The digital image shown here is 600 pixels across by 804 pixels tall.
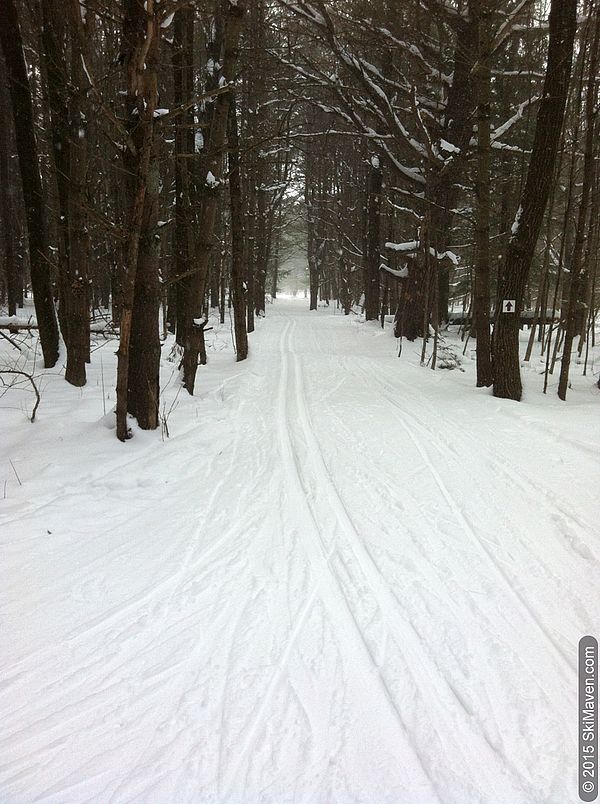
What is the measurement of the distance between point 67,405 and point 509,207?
14.9 m

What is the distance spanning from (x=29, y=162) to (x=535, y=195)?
29.7 feet

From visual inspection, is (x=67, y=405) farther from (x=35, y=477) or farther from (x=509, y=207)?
(x=509, y=207)

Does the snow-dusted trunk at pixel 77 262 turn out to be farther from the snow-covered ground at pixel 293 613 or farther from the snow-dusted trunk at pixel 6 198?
the snow-dusted trunk at pixel 6 198

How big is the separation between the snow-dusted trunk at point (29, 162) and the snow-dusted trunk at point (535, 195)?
842 cm

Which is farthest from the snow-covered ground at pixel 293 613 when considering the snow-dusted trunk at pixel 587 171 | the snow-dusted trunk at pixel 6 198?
the snow-dusted trunk at pixel 6 198

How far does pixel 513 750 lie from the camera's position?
208 centimetres

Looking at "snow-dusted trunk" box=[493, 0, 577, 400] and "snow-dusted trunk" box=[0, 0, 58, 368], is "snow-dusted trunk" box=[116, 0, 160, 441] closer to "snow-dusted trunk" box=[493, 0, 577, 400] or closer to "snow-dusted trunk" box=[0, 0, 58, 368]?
"snow-dusted trunk" box=[0, 0, 58, 368]

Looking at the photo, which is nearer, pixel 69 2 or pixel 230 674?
pixel 230 674

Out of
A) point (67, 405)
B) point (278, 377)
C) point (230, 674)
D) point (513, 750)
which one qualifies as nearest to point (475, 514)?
point (513, 750)

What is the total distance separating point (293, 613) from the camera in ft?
9.61

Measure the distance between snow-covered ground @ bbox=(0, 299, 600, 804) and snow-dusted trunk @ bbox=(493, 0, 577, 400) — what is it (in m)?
2.56

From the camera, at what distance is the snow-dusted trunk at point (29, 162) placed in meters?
8.21

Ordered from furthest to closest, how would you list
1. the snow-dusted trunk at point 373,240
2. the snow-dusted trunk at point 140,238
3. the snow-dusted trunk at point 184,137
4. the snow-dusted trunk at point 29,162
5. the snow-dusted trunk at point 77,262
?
the snow-dusted trunk at point 373,240, the snow-dusted trunk at point 184,137, the snow-dusted trunk at point 29,162, the snow-dusted trunk at point 77,262, the snow-dusted trunk at point 140,238

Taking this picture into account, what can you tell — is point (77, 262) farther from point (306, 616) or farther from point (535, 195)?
point (535, 195)
